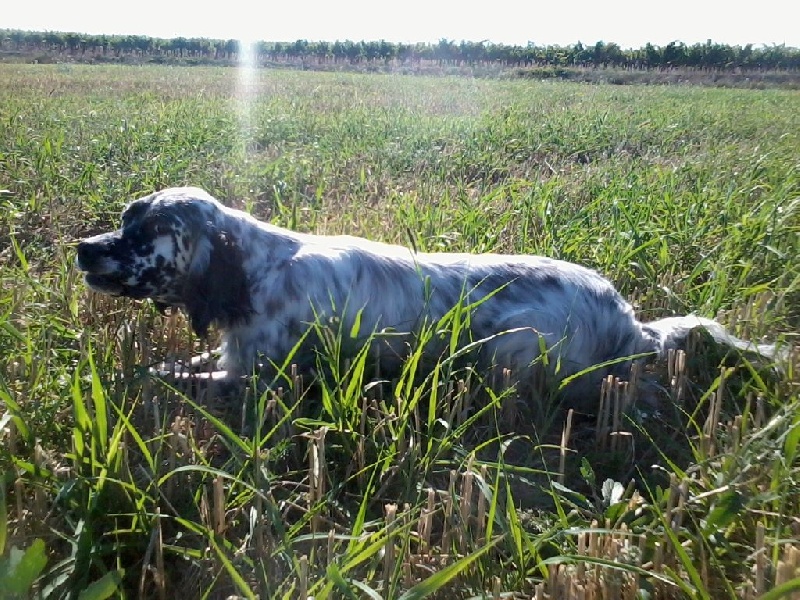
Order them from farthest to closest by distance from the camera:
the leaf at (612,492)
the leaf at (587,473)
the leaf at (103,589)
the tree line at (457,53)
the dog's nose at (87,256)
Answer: the tree line at (457,53) → the dog's nose at (87,256) → the leaf at (587,473) → the leaf at (612,492) → the leaf at (103,589)

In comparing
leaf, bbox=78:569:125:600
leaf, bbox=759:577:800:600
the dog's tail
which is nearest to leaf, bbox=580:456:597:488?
leaf, bbox=759:577:800:600

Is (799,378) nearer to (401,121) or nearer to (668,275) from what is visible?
(668,275)

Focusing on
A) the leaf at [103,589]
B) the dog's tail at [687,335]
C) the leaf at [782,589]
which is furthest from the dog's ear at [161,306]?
the leaf at [782,589]

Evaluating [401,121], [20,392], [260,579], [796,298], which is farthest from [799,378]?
[401,121]


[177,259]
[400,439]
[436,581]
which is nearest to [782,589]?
[436,581]

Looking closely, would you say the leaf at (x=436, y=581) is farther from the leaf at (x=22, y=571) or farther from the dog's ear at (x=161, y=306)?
the dog's ear at (x=161, y=306)

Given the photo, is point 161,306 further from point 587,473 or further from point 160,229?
point 587,473

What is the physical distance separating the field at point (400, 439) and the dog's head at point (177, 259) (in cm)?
23

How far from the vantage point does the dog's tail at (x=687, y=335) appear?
3242 millimetres

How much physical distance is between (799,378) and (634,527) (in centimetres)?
139

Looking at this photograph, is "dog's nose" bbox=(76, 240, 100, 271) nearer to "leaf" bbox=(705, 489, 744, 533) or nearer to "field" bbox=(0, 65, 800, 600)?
"field" bbox=(0, 65, 800, 600)

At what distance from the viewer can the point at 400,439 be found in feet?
7.61

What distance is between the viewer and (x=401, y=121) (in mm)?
11102

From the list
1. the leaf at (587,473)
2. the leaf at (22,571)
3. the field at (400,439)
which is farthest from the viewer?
the leaf at (587,473)
